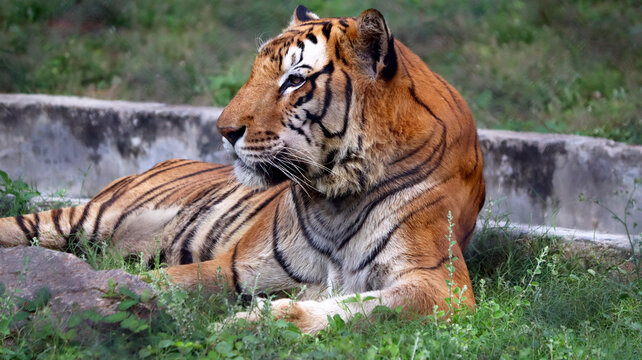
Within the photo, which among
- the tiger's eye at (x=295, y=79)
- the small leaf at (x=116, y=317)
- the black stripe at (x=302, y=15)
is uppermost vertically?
the black stripe at (x=302, y=15)

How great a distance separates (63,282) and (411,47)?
529cm

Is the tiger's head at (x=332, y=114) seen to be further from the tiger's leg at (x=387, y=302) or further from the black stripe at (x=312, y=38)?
the tiger's leg at (x=387, y=302)

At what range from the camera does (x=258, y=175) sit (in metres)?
2.81

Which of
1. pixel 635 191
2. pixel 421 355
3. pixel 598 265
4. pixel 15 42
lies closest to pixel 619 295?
pixel 598 265

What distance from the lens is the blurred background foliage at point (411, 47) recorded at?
6148mm

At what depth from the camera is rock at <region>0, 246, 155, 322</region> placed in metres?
2.34

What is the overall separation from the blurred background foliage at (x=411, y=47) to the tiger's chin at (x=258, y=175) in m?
3.20

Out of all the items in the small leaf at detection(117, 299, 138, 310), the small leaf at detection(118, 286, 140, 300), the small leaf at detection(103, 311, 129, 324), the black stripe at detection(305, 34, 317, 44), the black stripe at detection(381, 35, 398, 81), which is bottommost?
the small leaf at detection(103, 311, 129, 324)

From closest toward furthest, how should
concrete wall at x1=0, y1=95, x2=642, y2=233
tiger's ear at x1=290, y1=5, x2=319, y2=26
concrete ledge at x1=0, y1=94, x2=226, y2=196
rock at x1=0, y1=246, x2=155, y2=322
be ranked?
rock at x1=0, y1=246, x2=155, y2=322, tiger's ear at x1=290, y1=5, x2=319, y2=26, concrete wall at x1=0, y1=95, x2=642, y2=233, concrete ledge at x1=0, y1=94, x2=226, y2=196

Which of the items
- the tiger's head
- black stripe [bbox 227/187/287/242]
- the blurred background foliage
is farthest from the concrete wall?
the tiger's head

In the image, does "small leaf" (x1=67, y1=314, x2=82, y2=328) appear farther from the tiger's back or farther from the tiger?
the tiger's back

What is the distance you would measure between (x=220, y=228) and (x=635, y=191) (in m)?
2.36

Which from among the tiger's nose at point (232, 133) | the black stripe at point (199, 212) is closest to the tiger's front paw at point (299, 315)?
the tiger's nose at point (232, 133)

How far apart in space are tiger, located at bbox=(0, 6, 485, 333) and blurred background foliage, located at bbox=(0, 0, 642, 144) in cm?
297
